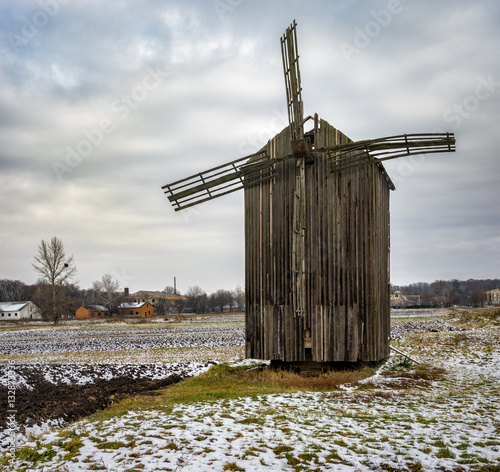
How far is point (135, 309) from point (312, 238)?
101 m

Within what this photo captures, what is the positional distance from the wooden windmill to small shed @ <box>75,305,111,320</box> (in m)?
95.3

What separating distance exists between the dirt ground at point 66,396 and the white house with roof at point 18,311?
91623mm

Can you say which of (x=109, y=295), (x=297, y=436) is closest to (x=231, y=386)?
(x=297, y=436)

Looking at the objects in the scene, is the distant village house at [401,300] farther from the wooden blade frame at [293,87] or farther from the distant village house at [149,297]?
the wooden blade frame at [293,87]

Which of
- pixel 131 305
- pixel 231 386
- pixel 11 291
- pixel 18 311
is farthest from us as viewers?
pixel 11 291

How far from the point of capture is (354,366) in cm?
1479

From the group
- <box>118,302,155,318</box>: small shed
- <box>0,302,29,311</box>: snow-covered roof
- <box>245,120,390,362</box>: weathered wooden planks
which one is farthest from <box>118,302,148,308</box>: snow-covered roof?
<box>245,120,390,362</box>: weathered wooden planks

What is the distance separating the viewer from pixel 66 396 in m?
13.0

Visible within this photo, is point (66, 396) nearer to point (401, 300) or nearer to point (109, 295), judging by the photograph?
point (109, 295)

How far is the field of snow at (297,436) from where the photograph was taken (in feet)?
21.3

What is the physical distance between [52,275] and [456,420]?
237 ft

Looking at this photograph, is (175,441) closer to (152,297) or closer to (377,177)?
(377,177)

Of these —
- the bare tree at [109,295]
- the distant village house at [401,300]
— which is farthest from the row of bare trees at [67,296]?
the distant village house at [401,300]

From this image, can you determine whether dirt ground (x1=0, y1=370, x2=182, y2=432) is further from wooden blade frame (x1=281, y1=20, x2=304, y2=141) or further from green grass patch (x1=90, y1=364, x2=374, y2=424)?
wooden blade frame (x1=281, y1=20, x2=304, y2=141)
